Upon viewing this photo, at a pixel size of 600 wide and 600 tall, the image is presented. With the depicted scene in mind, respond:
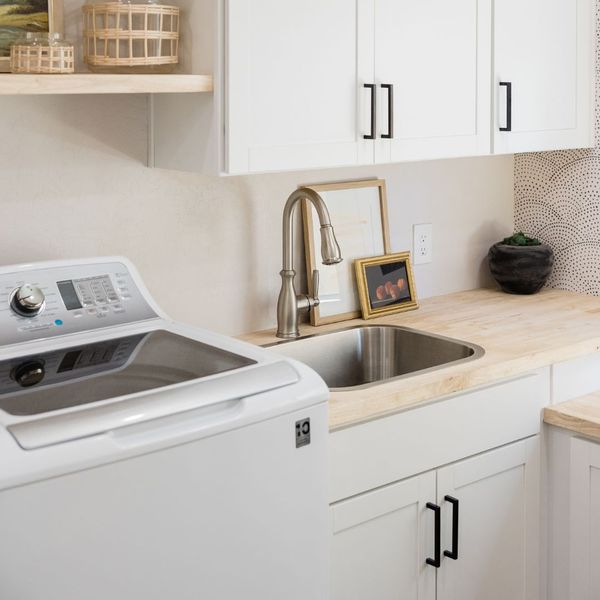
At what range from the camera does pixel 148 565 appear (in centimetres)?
147

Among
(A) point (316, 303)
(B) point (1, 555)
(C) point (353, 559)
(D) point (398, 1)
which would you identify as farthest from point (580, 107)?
(B) point (1, 555)

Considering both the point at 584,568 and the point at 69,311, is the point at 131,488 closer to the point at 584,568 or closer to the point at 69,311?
the point at 69,311

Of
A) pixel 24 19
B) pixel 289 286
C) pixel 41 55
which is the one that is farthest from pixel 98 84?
pixel 289 286

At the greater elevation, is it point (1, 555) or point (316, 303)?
point (316, 303)

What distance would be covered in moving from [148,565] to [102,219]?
0.93 meters

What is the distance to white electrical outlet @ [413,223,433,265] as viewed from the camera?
2.80 metres

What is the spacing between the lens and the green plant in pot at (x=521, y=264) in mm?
2875

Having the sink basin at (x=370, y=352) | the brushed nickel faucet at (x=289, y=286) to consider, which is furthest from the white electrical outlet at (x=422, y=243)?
the brushed nickel faucet at (x=289, y=286)

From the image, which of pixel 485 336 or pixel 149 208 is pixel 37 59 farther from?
pixel 485 336

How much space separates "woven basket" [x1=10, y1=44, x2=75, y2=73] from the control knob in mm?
533

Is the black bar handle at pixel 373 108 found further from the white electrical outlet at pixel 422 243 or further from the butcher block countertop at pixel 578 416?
the butcher block countertop at pixel 578 416

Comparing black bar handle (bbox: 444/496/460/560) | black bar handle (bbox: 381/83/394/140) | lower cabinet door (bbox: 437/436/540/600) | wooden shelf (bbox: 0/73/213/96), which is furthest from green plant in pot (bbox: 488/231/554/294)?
wooden shelf (bbox: 0/73/213/96)

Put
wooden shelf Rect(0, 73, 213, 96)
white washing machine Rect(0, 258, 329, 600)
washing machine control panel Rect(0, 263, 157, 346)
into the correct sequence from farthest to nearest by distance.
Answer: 1. washing machine control panel Rect(0, 263, 157, 346)
2. wooden shelf Rect(0, 73, 213, 96)
3. white washing machine Rect(0, 258, 329, 600)

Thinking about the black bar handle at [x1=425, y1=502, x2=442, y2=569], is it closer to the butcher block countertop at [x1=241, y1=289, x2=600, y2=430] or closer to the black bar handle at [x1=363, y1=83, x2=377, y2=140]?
the butcher block countertop at [x1=241, y1=289, x2=600, y2=430]
